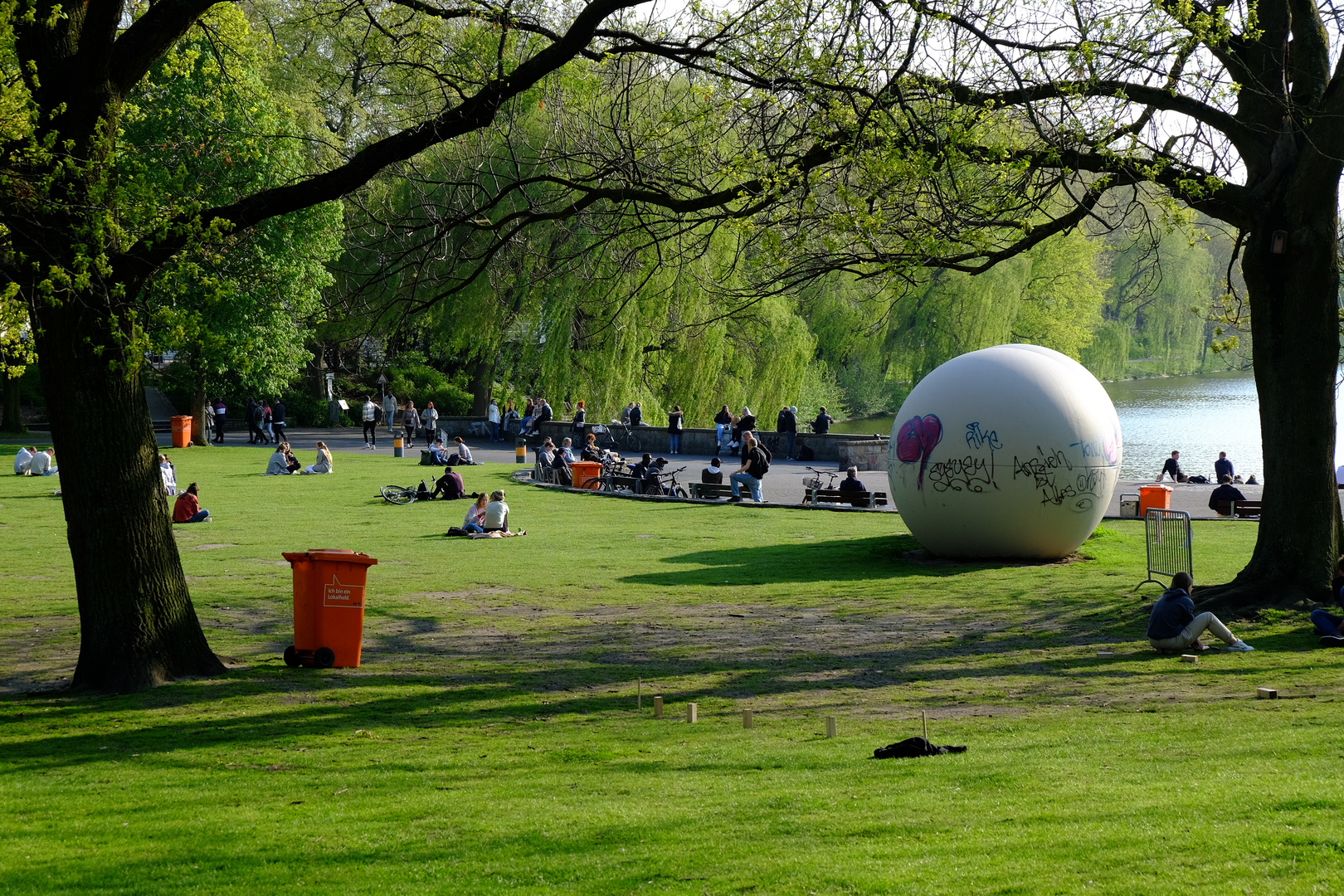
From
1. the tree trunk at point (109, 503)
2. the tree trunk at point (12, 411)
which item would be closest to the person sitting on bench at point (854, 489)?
the tree trunk at point (109, 503)

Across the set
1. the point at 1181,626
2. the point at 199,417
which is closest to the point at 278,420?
the point at 199,417

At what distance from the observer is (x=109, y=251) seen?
1007cm

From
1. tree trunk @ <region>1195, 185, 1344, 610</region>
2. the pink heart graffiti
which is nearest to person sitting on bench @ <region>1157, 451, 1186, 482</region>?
the pink heart graffiti

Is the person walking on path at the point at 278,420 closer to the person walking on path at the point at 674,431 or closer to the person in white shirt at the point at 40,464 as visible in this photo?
the person in white shirt at the point at 40,464

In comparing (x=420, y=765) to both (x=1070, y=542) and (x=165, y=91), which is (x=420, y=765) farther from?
(x=165, y=91)

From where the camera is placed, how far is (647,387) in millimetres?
46750

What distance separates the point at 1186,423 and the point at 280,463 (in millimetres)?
44735

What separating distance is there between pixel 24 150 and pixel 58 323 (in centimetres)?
162

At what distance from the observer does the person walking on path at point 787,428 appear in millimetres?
40531

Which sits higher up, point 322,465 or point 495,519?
point 322,465

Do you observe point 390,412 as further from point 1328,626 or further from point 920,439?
point 1328,626

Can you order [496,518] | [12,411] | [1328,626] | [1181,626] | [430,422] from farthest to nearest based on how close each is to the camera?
[12,411]
[430,422]
[496,518]
[1328,626]
[1181,626]

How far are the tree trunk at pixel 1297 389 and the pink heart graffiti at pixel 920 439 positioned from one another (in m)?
5.20

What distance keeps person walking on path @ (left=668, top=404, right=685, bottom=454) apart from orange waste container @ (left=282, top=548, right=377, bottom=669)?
1170 inches
